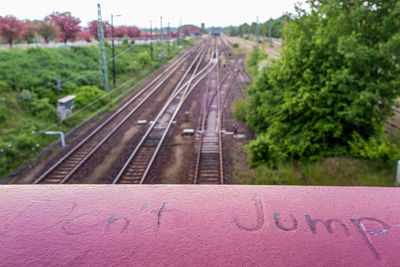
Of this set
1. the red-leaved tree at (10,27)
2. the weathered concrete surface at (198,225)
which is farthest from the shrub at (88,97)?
the weathered concrete surface at (198,225)

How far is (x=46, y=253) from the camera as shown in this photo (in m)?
1.15

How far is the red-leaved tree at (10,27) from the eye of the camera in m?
26.0

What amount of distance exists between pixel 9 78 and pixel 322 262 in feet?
77.2

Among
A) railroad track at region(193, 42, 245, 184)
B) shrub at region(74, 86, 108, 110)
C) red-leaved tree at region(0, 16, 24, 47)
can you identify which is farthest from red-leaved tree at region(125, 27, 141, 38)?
shrub at region(74, 86, 108, 110)

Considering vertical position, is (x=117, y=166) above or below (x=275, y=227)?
below

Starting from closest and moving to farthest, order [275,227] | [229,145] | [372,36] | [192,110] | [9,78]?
[275,227], [372,36], [229,145], [9,78], [192,110]

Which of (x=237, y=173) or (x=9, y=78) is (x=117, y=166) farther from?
(x=9, y=78)

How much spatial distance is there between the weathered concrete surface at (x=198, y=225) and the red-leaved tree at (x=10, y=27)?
30.7 metres

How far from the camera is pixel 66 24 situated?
32.9 m

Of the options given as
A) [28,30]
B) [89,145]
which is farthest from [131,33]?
[89,145]

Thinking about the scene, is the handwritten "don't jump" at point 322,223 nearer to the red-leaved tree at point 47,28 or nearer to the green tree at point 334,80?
the green tree at point 334,80

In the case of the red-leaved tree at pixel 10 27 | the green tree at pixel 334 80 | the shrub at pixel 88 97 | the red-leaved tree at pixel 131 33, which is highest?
the red-leaved tree at pixel 131 33

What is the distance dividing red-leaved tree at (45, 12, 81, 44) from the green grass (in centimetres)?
3024

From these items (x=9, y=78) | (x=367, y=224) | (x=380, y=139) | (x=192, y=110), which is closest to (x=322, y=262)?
(x=367, y=224)
